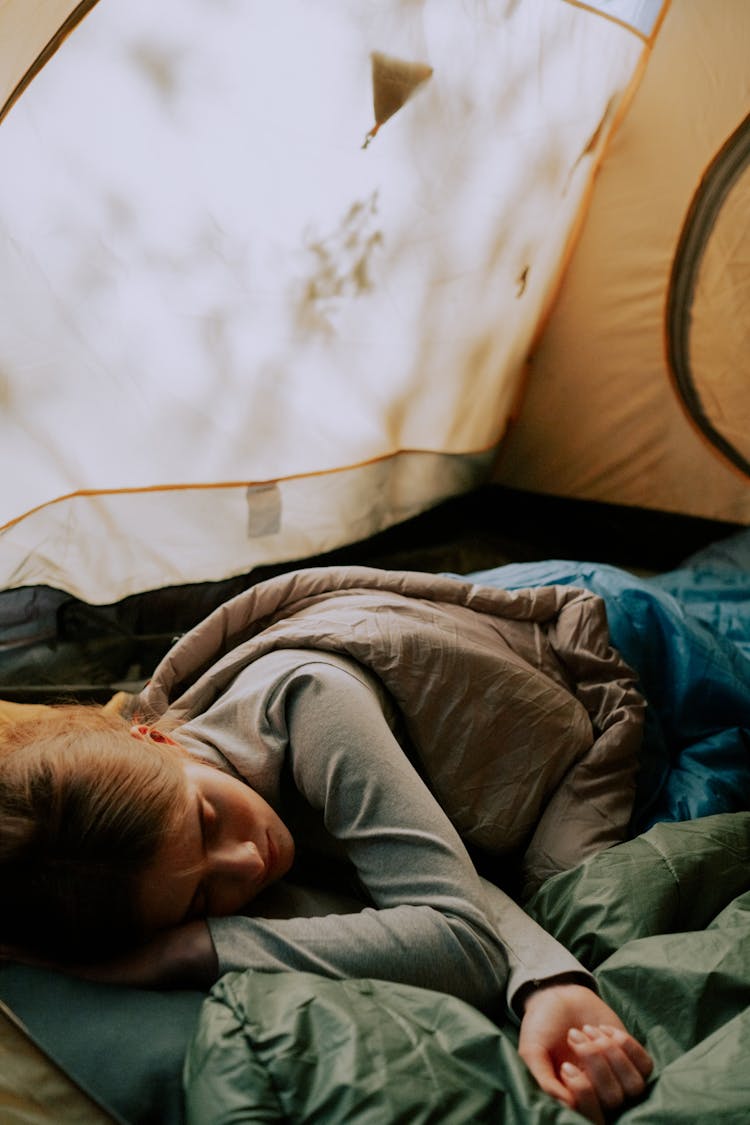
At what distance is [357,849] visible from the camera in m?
1.01

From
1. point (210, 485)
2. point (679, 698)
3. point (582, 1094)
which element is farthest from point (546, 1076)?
point (210, 485)

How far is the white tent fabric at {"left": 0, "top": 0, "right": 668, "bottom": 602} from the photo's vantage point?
52.4 inches

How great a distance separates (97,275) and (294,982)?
3.26 feet

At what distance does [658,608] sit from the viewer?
1428mm

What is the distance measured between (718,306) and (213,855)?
152cm

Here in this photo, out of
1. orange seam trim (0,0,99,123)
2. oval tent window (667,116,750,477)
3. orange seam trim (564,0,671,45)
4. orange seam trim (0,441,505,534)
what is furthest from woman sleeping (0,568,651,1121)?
orange seam trim (564,0,671,45)

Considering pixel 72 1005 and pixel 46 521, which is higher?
pixel 46 521

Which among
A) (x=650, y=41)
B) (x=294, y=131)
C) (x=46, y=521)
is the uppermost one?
(x=294, y=131)

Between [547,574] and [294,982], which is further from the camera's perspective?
[547,574]

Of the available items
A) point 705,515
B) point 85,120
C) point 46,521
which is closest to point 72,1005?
point 46,521

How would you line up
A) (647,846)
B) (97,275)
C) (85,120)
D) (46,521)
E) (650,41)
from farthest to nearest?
1. (650,41)
2. (46,521)
3. (97,275)
4. (85,120)
5. (647,846)

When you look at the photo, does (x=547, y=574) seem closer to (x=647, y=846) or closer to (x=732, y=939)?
(x=647, y=846)

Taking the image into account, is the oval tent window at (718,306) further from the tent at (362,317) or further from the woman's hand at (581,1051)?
the woman's hand at (581,1051)

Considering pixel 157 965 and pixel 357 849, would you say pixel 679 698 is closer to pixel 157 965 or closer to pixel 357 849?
pixel 357 849
